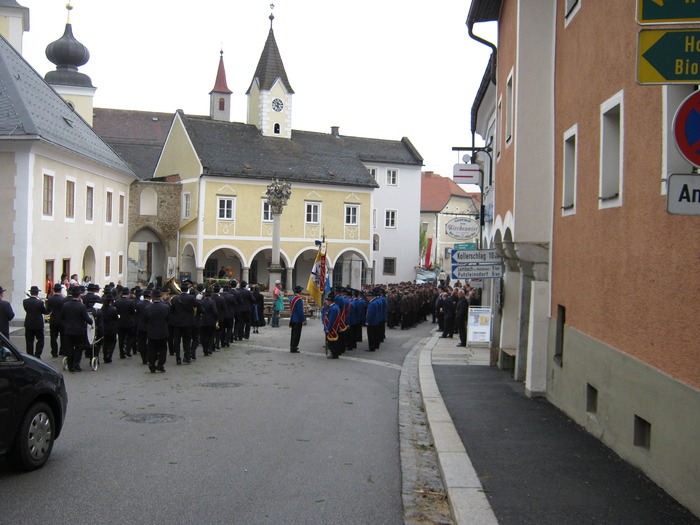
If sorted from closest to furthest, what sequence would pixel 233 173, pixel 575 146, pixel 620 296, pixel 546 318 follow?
pixel 620 296 → pixel 575 146 → pixel 546 318 → pixel 233 173

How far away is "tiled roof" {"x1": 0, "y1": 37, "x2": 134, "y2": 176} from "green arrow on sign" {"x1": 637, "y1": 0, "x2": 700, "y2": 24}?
23474mm

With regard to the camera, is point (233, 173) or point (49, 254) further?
point (233, 173)

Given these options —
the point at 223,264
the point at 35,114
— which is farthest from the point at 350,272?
the point at 35,114

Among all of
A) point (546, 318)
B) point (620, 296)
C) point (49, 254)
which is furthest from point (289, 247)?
point (620, 296)

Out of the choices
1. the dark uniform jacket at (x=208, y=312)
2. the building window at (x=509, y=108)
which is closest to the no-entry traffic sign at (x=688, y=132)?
the building window at (x=509, y=108)

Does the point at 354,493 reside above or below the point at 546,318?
below

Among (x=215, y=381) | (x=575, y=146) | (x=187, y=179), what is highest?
(x=187, y=179)

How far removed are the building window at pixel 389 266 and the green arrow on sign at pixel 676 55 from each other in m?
57.5

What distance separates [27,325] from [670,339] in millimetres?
13845

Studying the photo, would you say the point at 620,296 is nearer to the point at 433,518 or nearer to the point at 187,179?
the point at 433,518

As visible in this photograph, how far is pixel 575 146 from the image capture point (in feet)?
35.7

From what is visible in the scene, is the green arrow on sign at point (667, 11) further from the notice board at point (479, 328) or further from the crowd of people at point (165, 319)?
the notice board at point (479, 328)

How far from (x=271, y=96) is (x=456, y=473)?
50.7 metres

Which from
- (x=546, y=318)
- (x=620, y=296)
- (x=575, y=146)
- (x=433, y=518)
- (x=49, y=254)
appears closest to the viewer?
(x=433, y=518)
